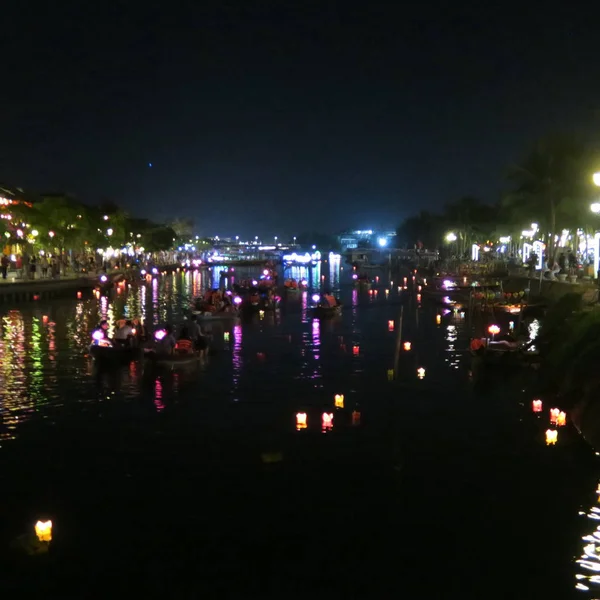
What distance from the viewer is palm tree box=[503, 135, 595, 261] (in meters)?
70.4

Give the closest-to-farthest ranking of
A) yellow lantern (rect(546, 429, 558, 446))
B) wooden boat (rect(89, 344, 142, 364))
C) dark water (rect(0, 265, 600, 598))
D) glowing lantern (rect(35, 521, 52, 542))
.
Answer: dark water (rect(0, 265, 600, 598)) → glowing lantern (rect(35, 521, 52, 542)) → yellow lantern (rect(546, 429, 558, 446)) → wooden boat (rect(89, 344, 142, 364))

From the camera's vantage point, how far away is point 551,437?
21.0 metres

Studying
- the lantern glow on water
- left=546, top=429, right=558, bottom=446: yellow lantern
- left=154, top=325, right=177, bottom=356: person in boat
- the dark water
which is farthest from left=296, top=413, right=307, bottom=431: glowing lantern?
left=154, top=325, right=177, bottom=356: person in boat

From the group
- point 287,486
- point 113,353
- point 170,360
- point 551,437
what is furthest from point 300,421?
point 113,353

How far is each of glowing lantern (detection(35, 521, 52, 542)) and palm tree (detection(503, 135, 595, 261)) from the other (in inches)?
2478

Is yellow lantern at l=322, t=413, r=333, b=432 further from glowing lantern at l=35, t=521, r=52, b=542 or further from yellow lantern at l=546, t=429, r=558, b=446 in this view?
glowing lantern at l=35, t=521, r=52, b=542

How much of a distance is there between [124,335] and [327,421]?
13.2 meters

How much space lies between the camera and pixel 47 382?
2903cm

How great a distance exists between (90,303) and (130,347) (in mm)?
37032

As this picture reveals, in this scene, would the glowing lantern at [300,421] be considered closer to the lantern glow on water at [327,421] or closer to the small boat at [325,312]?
the lantern glow on water at [327,421]

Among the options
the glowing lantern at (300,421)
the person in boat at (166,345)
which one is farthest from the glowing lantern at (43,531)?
the person in boat at (166,345)

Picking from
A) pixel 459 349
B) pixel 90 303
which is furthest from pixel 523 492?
pixel 90 303

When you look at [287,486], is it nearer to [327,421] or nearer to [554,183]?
[327,421]

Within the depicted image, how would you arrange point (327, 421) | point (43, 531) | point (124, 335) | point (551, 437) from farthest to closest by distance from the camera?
point (124, 335) → point (327, 421) → point (551, 437) → point (43, 531)
